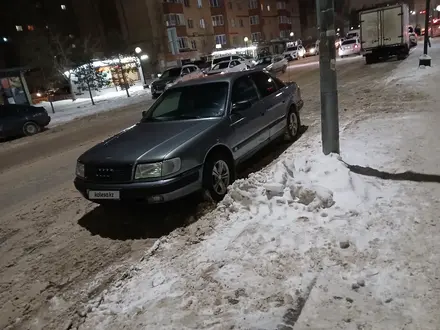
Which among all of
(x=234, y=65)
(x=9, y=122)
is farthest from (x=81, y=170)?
(x=234, y=65)

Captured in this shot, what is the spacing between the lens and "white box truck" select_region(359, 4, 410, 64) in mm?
20734

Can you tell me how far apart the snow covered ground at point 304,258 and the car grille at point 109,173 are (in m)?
0.90

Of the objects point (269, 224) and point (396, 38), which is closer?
point (269, 224)

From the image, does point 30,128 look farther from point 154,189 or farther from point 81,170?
point 154,189

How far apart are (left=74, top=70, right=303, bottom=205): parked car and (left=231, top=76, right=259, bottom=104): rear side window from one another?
0.02 m

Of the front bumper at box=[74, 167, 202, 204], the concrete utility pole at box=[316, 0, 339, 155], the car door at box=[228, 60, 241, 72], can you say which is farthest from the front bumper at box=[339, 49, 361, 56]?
the front bumper at box=[74, 167, 202, 204]

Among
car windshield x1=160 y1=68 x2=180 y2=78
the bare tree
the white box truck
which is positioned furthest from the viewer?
the bare tree

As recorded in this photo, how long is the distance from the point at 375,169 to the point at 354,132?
2.22 metres

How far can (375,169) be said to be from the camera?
5.05 metres

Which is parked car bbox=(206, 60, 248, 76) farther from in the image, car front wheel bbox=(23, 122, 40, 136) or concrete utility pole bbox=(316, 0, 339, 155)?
concrete utility pole bbox=(316, 0, 339, 155)

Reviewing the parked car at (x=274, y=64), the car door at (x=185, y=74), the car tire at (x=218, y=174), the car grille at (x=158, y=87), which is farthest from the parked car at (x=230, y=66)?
the car tire at (x=218, y=174)

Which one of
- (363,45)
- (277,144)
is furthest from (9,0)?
(277,144)

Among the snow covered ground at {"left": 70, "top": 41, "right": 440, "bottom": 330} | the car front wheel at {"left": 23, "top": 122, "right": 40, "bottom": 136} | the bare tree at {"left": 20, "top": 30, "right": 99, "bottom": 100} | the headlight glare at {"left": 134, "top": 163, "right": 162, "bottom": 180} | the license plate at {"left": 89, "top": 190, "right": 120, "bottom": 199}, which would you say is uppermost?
the bare tree at {"left": 20, "top": 30, "right": 99, "bottom": 100}

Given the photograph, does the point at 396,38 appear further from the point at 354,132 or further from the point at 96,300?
the point at 96,300
